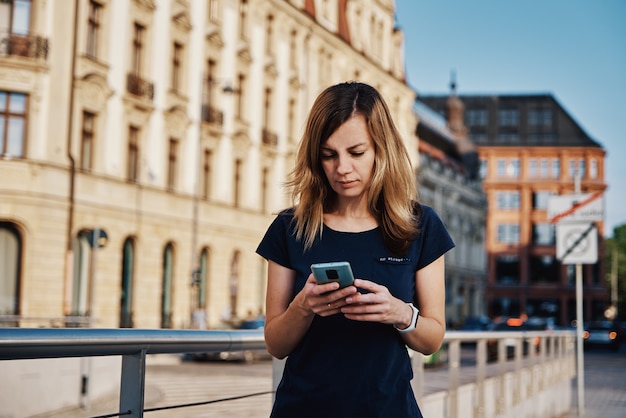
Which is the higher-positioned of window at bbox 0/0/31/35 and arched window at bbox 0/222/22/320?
window at bbox 0/0/31/35

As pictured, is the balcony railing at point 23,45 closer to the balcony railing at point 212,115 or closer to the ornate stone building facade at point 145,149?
the ornate stone building facade at point 145,149

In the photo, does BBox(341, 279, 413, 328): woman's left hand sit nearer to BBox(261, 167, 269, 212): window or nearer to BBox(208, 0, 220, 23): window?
BBox(208, 0, 220, 23): window

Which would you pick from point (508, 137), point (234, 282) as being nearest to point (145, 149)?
point (234, 282)

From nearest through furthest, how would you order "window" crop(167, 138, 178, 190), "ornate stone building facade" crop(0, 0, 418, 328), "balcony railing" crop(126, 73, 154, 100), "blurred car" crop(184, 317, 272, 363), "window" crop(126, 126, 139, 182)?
"blurred car" crop(184, 317, 272, 363)
"ornate stone building facade" crop(0, 0, 418, 328)
"balcony railing" crop(126, 73, 154, 100)
"window" crop(126, 126, 139, 182)
"window" crop(167, 138, 178, 190)

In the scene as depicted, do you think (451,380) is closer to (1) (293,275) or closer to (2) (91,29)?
(1) (293,275)

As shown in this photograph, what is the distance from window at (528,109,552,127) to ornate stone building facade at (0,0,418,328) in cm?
6699

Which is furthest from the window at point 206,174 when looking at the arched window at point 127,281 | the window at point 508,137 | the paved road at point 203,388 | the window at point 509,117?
the window at point 509,117

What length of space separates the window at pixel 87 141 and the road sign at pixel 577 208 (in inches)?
831

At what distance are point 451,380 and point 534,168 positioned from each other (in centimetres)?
10640

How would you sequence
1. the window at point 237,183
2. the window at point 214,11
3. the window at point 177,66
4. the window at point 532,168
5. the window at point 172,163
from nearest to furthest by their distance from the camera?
the window at point 172,163 < the window at point 177,66 < the window at point 214,11 < the window at point 237,183 < the window at point 532,168

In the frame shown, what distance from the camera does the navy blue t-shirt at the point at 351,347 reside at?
111 inches

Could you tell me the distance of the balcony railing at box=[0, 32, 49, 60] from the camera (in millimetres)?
31406

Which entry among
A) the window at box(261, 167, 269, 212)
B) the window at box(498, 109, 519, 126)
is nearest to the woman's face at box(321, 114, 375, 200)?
the window at box(261, 167, 269, 212)

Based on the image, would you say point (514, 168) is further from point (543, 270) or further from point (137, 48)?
point (137, 48)
